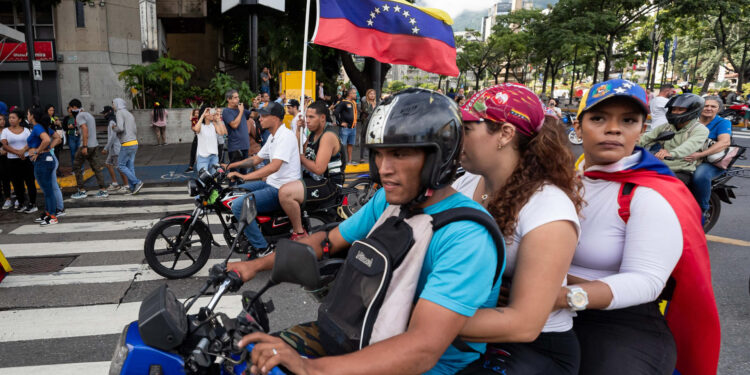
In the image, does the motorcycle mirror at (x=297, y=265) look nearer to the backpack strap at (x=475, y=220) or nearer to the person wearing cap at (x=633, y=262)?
the backpack strap at (x=475, y=220)

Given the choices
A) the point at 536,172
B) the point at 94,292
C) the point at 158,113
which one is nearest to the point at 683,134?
the point at 536,172

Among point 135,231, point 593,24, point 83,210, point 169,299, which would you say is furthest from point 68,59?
point 593,24

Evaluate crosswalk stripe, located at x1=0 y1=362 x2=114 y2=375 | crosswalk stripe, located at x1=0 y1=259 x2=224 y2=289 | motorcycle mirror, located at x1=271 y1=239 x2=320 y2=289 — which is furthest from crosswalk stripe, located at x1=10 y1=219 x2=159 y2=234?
motorcycle mirror, located at x1=271 y1=239 x2=320 y2=289

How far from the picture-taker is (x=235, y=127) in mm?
10172

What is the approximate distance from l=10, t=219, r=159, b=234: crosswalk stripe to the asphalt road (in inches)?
0.6

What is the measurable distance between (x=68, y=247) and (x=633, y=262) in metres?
6.80

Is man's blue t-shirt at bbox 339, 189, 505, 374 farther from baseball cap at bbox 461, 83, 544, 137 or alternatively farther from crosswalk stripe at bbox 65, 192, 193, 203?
crosswalk stripe at bbox 65, 192, 193, 203

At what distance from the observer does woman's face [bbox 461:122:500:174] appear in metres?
1.91

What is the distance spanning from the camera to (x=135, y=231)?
7.12 meters

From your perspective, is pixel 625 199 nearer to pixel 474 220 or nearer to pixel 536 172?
pixel 536 172

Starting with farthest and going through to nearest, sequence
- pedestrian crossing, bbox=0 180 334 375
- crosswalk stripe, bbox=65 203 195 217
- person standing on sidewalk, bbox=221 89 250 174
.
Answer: person standing on sidewalk, bbox=221 89 250 174 < crosswalk stripe, bbox=65 203 195 217 < pedestrian crossing, bbox=0 180 334 375

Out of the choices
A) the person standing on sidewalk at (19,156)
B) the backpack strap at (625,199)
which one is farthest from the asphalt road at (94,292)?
the backpack strap at (625,199)

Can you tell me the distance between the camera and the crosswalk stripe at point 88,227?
23.6 ft

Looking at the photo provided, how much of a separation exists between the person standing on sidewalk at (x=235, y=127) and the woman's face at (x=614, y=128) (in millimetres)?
8642
